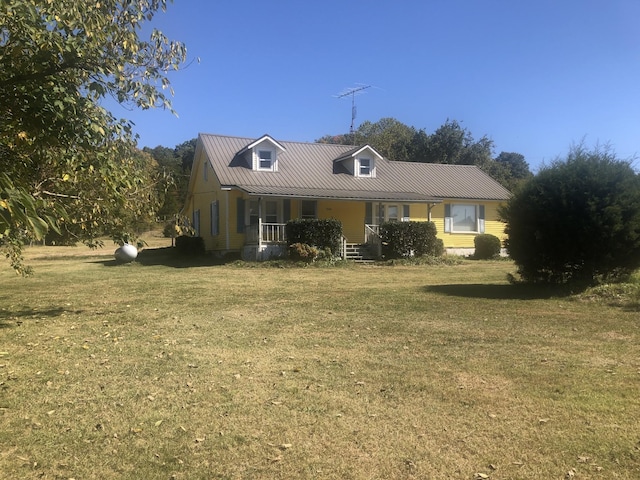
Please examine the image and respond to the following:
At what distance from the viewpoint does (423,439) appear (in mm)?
3799

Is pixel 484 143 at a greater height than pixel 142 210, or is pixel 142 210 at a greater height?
pixel 484 143

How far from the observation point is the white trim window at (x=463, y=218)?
2642 centimetres

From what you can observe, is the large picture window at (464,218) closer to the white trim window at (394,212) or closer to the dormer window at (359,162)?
the white trim window at (394,212)

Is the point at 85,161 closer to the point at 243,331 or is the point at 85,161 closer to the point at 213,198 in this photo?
the point at 243,331

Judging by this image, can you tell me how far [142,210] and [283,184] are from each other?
1512 cm

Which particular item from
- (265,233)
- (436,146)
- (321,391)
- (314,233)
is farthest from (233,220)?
(436,146)

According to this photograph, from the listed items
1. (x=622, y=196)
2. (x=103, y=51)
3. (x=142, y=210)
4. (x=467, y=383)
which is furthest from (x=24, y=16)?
(x=622, y=196)

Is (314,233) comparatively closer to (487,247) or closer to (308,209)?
(308,209)

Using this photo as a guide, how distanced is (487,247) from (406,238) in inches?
216

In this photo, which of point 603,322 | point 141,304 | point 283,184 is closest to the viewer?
point 603,322

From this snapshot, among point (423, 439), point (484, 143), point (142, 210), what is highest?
point (484, 143)

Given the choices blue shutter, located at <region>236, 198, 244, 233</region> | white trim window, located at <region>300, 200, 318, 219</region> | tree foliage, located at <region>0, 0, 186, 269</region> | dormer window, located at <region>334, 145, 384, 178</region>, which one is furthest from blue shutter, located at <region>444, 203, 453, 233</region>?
tree foliage, located at <region>0, 0, 186, 269</region>

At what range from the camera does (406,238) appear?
21.1 metres

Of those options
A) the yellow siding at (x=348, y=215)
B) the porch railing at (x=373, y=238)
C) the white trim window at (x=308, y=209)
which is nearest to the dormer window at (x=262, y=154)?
the white trim window at (x=308, y=209)
